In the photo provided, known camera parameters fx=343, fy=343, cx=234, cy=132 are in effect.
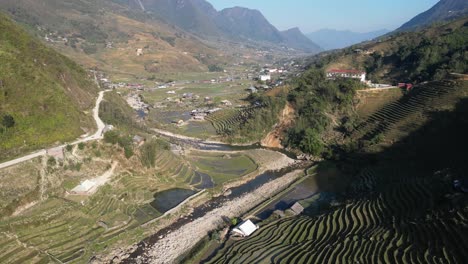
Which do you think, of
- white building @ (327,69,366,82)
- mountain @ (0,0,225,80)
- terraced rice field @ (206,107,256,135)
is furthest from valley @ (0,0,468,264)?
mountain @ (0,0,225,80)

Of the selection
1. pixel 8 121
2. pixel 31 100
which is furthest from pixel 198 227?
pixel 31 100

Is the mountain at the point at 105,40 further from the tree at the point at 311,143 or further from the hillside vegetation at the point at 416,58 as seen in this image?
the tree at the point at 311,143

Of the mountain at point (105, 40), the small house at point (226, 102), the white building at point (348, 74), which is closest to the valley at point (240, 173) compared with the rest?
the white building at point (348, 74)

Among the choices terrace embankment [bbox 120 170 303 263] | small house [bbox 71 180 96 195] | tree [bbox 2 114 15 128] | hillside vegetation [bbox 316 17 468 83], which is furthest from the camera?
hillside vegetation [bbox 316 17 468 83]

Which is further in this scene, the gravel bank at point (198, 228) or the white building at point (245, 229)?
the white building at point (245, 229)

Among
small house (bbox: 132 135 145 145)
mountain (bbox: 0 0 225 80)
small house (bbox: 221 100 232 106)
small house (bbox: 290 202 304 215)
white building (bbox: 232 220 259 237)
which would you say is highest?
mountain (bbox: 0 0 225 80)

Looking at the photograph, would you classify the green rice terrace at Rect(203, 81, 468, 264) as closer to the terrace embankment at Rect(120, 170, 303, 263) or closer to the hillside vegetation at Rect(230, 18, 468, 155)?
the terrace embankment at Rect(120, 170, 303, 263)

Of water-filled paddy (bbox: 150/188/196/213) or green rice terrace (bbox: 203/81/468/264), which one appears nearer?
green rice terrace (bbox: 203/81/468/264)
